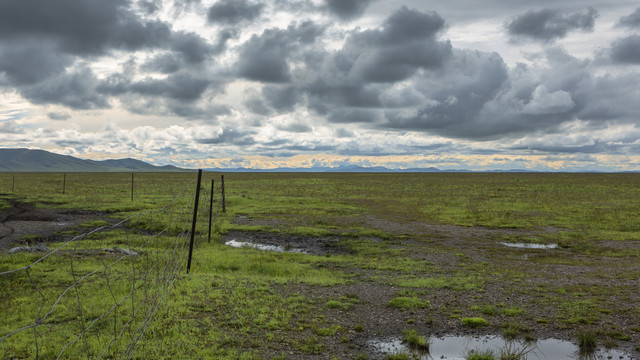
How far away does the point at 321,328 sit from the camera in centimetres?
884

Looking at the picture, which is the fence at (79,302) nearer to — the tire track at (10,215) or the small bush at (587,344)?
the tire track at (10,215)

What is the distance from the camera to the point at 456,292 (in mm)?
11578

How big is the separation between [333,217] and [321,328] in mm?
20593

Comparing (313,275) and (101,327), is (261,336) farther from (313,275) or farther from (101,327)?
(313,275)

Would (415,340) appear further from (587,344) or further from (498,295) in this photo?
(498,295)

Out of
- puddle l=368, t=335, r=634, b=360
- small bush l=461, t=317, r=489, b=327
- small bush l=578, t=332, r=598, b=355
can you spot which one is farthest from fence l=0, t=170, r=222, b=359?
small bush l=578, t=332, r=598, b=355

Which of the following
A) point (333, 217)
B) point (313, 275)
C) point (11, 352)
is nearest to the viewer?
point (11, 352)

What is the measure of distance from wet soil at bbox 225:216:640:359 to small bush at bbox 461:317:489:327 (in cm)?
17

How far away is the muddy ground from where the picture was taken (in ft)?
29.1

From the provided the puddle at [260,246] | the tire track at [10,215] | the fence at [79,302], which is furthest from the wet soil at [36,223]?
the puddle at [260,246]

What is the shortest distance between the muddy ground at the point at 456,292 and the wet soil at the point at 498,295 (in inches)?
1.0

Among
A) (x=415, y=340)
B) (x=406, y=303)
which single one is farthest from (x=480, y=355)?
(x=406, y=303)

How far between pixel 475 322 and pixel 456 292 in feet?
7.68

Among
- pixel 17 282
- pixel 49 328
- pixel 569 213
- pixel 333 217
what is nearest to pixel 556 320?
pixel 49 328
